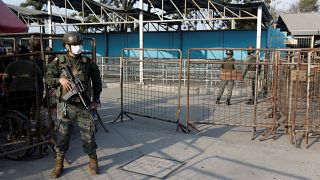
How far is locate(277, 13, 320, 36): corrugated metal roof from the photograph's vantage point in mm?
15328

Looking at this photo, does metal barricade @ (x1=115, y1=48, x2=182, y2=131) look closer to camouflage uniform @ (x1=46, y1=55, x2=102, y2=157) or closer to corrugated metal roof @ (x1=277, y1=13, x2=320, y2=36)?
camouflage uniform @ (x1=46, y1=55, x2=102, y2=157)

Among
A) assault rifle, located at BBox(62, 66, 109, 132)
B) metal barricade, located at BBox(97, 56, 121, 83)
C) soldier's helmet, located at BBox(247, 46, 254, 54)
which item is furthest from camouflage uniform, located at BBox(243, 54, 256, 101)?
metal barricade, located at BBox(97, 56, 121, 83)

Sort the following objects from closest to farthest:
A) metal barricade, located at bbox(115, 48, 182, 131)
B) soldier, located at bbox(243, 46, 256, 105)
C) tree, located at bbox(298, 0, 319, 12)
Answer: metal barricade, located at bbox(115, 48, 182, 131)
soldier, located at bbox(243, 46, 256, 105)
tree, located at bbox(298, 0, 319, 12)

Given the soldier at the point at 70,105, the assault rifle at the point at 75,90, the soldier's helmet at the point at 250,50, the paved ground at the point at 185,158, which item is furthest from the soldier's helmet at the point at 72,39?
the soldier's helmet at the point at 250,50

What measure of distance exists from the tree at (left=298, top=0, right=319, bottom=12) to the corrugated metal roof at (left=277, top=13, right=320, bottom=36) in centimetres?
2759

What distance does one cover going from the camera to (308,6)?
43812 mm

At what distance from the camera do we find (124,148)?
6.14 metres

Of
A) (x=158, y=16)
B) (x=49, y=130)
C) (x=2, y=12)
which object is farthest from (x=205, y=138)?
(x=158, y=16)

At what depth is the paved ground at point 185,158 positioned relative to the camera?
496 centimetres

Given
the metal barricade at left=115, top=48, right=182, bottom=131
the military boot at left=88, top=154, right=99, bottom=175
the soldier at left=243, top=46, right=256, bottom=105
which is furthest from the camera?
the soldier at left=243, top=46, right=256, bottom=105

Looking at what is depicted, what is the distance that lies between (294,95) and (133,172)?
3909mm

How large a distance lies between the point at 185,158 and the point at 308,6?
43629 millimetres

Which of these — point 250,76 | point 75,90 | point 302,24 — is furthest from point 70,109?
point 302,24

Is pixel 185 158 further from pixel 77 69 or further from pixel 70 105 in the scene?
pixel 77 69
